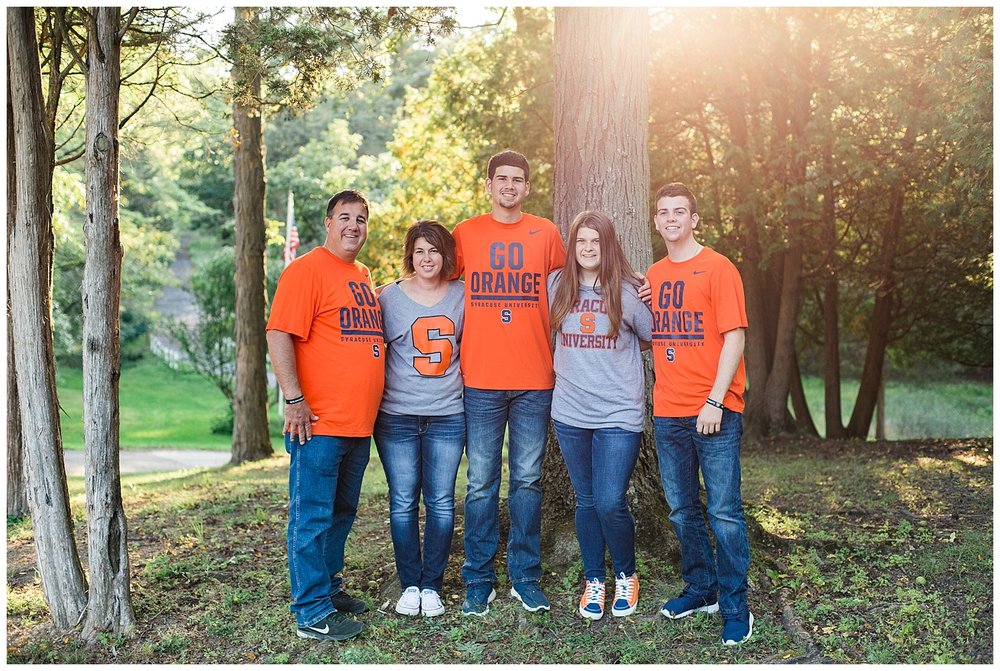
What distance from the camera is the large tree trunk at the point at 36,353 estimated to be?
14.9 ft

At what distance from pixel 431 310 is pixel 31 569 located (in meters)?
3.34

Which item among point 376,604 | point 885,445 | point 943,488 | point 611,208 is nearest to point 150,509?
point 376,604

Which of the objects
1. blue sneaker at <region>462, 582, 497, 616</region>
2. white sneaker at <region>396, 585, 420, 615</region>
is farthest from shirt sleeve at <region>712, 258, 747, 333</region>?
white sneaker at <region>396, 585, 420, 615</region>

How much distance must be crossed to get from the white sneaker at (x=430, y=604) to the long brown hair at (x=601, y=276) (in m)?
1.46

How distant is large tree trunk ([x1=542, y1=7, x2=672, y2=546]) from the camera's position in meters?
5.18

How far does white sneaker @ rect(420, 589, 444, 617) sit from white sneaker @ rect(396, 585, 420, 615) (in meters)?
0.03

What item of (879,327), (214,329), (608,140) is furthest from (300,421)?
(214,329)

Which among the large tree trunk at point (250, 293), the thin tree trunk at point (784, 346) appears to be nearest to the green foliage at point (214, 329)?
the large tree trunk at point (250, 293)

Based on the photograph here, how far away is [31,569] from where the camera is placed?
225 inches

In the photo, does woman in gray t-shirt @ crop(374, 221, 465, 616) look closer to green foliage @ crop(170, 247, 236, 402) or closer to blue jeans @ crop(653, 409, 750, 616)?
blue jeans @ crop(653, 409, 750, 616)

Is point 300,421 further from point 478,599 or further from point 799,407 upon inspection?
point 799,407

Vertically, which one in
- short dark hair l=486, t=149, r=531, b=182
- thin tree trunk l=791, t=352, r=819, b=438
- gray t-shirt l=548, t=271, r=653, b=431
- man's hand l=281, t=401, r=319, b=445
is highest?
short dark hair l=486, t=149, r=531, b=182

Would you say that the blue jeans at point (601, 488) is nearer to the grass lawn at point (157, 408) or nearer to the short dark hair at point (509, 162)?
the short dark hair at point (509, 162)

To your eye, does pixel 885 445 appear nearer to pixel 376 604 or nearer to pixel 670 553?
pixel 670 553
